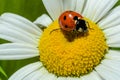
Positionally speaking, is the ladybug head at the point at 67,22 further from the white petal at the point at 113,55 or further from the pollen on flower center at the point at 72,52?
the white petal at the point at 113,55

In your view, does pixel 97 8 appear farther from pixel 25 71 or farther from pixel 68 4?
pixel 25 71

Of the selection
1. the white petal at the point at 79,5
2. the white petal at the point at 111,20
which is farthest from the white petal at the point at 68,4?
the white petal at the point at 111,20

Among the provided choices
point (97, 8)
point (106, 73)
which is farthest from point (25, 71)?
point (97, 8)

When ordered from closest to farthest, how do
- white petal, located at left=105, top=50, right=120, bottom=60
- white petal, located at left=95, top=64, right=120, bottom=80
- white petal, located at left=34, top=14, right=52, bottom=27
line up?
white petal, located at left=95, top=64, right=120, bottom=80
white petal, located at left=105, top=50, right=120, bottom=60
white petal, located at left=34, top=14, right=52, bottom=27

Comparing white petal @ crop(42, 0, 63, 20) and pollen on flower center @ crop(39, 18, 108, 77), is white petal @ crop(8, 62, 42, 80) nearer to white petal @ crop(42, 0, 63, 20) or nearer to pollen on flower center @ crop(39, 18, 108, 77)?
pollen on flower center @ crop(39, 18, 108, 77)

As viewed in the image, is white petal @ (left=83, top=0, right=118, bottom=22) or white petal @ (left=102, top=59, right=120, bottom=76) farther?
white petal @ (left=83, top=0, right=118, bottom=22)

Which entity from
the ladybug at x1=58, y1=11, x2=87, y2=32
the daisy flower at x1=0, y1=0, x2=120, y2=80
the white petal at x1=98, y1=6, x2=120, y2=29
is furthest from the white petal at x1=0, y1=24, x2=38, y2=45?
the white petal at x1=98, y1=6, x2=120, y2=29

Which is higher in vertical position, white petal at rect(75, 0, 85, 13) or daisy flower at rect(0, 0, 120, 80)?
white petal at rect(75, 0, 85, 13)
